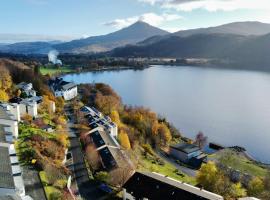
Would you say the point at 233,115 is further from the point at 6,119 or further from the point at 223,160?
the point at 6,119

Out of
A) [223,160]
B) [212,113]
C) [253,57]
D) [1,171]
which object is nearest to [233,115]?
[212,113]

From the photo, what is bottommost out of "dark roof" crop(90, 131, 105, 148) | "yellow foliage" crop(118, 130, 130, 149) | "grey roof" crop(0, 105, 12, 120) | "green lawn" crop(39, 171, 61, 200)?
"yellow foliage" crop(118, 130, 130, 149)

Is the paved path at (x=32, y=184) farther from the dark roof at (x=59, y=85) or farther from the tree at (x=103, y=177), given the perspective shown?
the dark roof at (x=59, y=85)

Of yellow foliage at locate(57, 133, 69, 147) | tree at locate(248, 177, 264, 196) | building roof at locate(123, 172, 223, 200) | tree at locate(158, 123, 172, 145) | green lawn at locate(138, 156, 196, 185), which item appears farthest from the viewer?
tree at locate(158, 123, 172, 145)

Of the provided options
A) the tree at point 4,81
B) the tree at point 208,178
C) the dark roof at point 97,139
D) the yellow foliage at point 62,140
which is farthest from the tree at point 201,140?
the tree at point 4,81

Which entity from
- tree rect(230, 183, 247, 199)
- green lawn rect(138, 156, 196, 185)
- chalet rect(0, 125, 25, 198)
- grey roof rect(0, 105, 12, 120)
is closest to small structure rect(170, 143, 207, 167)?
green lawn rect(138, 156, 196, 185)

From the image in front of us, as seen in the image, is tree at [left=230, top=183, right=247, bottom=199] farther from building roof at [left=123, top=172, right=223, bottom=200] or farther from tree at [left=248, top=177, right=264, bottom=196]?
building roof at [left=123, top=172, right=223, bottom=200]
